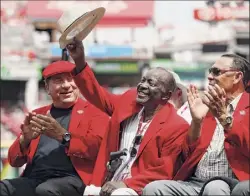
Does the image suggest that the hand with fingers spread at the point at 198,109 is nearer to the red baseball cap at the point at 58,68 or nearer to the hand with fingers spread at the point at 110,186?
the hand with fingers spread at the point at 110,186

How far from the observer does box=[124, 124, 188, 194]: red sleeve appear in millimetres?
4105

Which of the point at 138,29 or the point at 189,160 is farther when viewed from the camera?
the point at 138,29

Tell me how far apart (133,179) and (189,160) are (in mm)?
358

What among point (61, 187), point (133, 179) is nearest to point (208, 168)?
point (133, 179)

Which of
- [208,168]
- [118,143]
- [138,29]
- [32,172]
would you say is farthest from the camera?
[138,29]

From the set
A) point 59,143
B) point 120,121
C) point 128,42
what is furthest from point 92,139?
point 128,42

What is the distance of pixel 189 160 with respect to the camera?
163 inches

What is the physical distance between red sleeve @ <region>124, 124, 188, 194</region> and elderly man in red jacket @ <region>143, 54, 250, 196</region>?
60 mm

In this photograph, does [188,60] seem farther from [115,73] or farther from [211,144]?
[211,144]

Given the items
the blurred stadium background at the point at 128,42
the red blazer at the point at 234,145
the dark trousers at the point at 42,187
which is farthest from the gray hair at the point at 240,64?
the blurred stadium background at the point at 128,42

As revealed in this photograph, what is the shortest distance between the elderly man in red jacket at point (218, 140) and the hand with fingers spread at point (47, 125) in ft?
2.86

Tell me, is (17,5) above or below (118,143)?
above

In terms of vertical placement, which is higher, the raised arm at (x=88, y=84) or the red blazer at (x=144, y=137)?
the raised arm at (x=88, y=84)

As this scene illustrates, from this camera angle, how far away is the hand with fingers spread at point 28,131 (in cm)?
454
